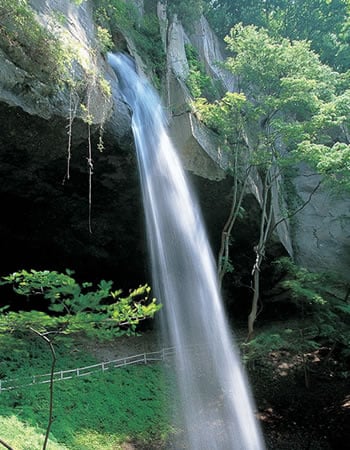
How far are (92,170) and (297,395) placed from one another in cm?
848

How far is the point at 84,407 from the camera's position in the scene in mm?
7820

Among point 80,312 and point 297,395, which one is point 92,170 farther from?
point 297,395

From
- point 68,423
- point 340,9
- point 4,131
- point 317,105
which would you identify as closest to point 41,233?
point 4,131

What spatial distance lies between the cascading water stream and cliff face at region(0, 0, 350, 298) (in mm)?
561

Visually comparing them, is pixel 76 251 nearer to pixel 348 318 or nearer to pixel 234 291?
pixel 234 291

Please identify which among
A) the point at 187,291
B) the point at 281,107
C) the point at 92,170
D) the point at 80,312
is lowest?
the point at 80,312

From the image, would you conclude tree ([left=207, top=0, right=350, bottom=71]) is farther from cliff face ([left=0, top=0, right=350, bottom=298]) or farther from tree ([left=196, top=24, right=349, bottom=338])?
tree ([left=196, top=24, right=349, bottom=338])

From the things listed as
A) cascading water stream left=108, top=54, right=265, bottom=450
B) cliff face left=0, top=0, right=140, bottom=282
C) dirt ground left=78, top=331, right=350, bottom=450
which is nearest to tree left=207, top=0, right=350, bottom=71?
cascading water stream left=108, top=54, right=265, bottom=450

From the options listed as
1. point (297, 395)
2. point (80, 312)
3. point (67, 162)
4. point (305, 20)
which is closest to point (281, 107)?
point (67, 162)

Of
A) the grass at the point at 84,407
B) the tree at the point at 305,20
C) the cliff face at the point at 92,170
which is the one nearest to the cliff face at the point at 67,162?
the cliff face at the point at 92,170

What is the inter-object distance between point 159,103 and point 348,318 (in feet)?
28.4

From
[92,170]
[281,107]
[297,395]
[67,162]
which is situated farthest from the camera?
[281,107]

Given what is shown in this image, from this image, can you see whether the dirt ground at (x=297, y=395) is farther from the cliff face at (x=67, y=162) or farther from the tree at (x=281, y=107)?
the cliff face at (x=67, y=162)

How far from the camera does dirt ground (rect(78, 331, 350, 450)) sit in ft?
27.7
